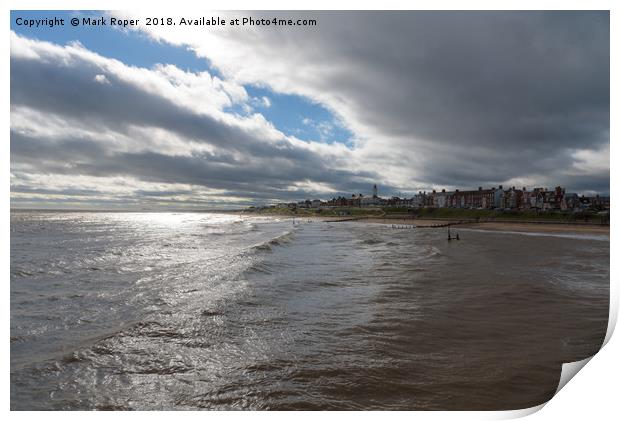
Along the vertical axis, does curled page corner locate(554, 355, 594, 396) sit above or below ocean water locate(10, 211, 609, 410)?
above

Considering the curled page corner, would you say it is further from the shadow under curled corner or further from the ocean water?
the ocean water

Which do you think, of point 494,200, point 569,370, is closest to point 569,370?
point 569,370

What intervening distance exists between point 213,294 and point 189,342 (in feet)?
10.8

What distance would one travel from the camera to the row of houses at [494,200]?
4645cm

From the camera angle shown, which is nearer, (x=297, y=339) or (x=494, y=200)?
(x=297, y=339)

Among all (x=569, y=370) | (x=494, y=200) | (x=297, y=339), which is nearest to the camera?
(x=569, y=370)

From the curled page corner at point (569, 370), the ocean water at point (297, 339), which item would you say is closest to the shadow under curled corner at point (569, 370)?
the curled page corner at point (569, 370)

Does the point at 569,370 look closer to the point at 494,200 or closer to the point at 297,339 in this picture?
the point at 297,339

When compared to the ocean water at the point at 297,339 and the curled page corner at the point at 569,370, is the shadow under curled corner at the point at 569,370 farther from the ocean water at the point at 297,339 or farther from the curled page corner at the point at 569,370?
the ocean water at the point at 297,339

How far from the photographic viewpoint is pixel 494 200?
8544cm

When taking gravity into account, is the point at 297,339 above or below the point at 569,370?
below

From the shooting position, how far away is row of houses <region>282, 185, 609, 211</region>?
46.5 metres

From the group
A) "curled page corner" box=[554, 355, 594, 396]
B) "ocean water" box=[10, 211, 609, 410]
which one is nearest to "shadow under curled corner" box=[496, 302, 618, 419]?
"curled page corner" box=[554, 355, 594, 396]

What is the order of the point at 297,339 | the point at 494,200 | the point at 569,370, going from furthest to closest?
1. the point at 494,200
2. the point at 297,339
3. the point at 569,370
